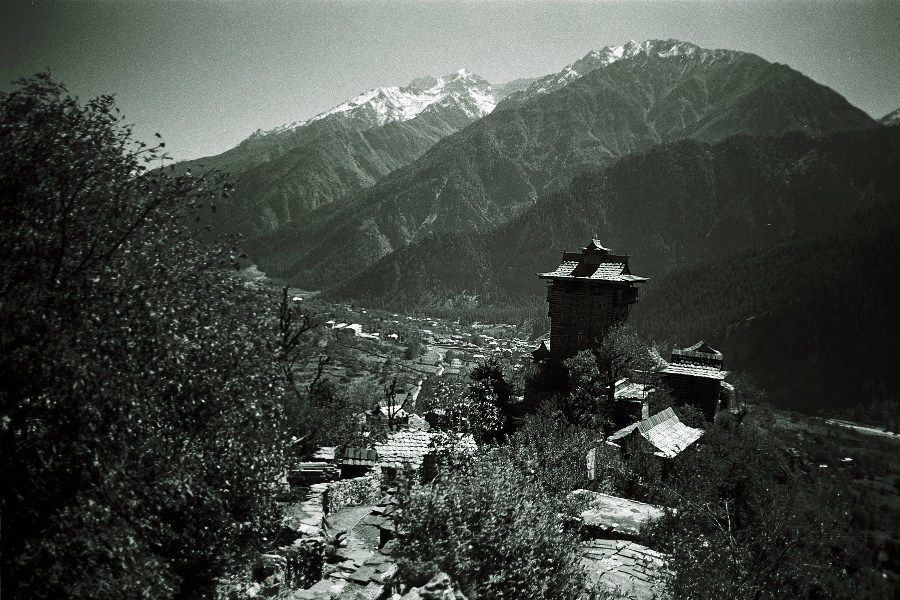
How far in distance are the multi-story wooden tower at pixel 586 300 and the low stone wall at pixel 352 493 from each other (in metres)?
20.4

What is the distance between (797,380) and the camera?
10962 centimetres

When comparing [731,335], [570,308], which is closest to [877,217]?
[731,335]

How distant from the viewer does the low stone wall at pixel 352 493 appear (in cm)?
1733

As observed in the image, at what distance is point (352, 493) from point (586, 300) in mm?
22854

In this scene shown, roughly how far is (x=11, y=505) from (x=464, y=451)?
10.0m

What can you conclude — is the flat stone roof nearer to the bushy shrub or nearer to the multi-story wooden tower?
the bushy shrub

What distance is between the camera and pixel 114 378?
9.88 metres

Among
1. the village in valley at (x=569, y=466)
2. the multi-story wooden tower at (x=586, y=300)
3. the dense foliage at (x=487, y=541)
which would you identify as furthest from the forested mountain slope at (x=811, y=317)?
the dense foliage at (x=487, y=541)

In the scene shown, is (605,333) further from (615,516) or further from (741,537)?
(615,516)

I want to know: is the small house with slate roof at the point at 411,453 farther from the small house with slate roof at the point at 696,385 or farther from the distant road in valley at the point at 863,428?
the distant road in valley at the point at 863,428

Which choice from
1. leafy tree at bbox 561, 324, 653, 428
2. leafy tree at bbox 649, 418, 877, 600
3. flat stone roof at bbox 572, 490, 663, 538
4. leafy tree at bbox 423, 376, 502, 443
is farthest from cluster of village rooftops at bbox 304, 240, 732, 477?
flat stone roof at bbox 572, 490, 663, 538

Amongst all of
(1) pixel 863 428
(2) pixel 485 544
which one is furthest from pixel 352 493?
(1) pixel 863 428

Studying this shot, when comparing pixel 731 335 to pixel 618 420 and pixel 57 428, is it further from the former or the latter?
pixel 57 428

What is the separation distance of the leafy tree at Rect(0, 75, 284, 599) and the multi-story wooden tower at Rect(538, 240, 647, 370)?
24.8 m
